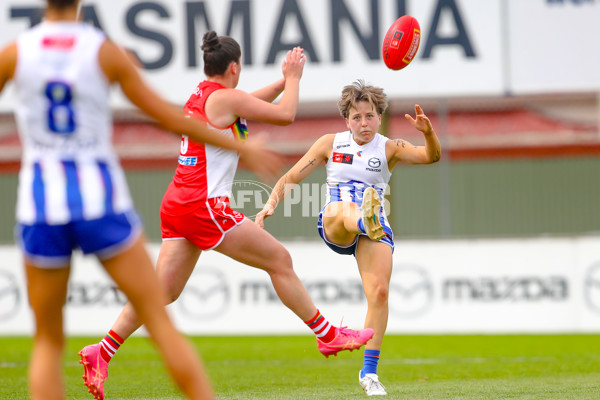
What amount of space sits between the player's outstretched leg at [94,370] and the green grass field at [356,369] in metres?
0.61

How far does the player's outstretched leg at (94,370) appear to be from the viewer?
567 centimetres

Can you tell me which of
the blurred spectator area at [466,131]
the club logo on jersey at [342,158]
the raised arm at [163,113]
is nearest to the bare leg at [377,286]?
the club logo on jersey at [342,158]

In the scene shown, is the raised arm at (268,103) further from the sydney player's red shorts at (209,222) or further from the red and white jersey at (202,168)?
the sydney player's red shorts at (209,222)

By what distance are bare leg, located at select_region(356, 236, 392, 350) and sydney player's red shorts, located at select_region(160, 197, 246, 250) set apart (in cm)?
126

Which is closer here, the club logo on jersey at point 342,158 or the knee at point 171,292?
the knee at point 171,292

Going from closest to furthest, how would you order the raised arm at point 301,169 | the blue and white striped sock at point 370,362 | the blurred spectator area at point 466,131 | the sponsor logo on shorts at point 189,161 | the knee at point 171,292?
the sponsor logo on shorts at point 189,161, the knee at point 171,292, the blue and white striped sock at point 370,362, the raised arm at point 301,169, the blurred spectator area at point 466,131

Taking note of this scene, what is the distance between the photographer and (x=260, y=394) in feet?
20.9

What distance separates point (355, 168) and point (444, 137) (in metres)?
7.48

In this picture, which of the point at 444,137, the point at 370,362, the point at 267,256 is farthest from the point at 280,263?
the point at 444,137

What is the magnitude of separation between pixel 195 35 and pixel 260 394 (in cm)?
913

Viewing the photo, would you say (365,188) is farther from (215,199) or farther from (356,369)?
(356,369)

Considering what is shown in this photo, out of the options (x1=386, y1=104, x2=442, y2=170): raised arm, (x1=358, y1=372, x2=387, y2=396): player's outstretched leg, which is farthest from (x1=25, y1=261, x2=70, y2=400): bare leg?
(x1=386, y1=104, x2=442, y2=170): raised arm

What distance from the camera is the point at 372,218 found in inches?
251

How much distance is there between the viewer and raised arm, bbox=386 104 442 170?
20.4ft
